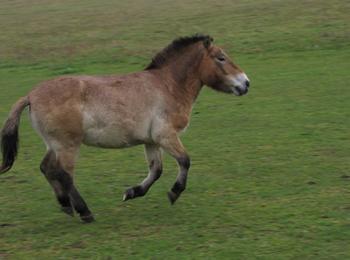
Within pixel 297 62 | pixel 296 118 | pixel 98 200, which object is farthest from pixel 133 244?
pixel 297 62

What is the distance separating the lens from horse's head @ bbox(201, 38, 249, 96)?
8859 millimetres

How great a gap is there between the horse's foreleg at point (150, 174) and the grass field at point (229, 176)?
0.55 ft

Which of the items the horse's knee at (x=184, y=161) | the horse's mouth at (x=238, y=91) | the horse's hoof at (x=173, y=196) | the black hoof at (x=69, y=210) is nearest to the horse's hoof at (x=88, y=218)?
the black hoof at (x=69, y=210)

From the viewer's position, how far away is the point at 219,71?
8.88 metres

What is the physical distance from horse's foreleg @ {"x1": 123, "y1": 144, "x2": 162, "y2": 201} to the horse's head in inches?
39.0

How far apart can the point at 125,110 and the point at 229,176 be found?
2.10 meters

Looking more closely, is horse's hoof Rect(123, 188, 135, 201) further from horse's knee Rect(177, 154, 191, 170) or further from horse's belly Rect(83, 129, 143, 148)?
horse's knee Rect(177, 154, 191, 170)

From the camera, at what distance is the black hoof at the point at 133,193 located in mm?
8523

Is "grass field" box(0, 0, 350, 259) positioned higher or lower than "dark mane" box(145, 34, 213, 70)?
lower

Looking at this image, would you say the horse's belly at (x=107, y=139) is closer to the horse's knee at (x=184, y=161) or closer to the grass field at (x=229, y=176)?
the horse's knee at (x=184, y=161)

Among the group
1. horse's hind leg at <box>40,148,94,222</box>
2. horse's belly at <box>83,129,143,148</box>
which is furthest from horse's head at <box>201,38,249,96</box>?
horse's hind leg at <box>40,148,94,222</box>

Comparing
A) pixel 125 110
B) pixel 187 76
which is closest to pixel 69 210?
pixel 125 110

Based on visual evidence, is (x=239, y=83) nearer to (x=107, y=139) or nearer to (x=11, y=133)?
(x=107, y=139)

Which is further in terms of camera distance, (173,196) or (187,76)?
(187,76)
